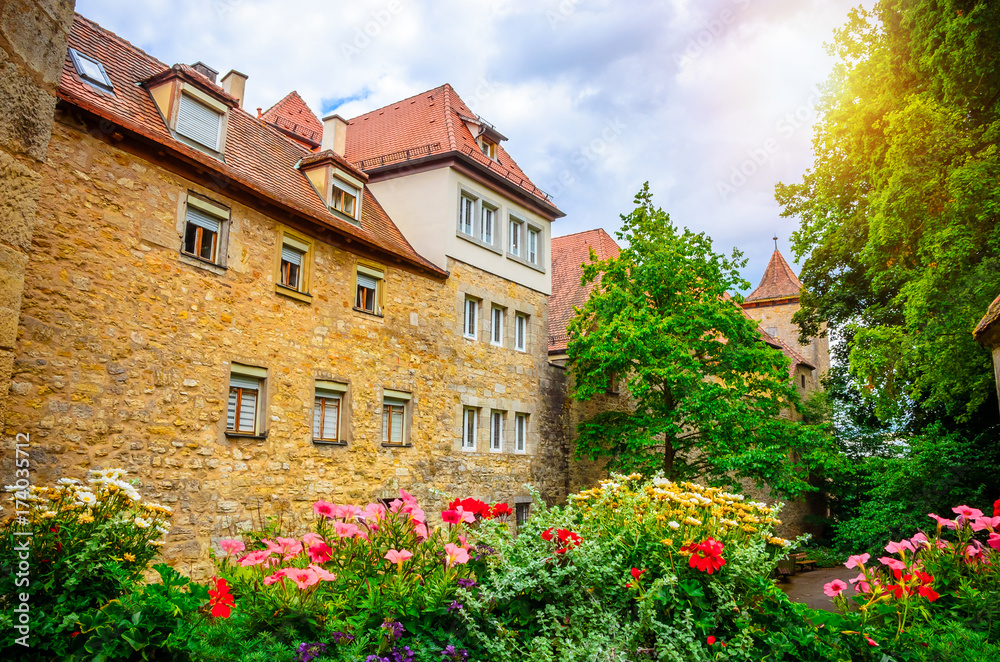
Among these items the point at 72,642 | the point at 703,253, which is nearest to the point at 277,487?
the point at 72,642

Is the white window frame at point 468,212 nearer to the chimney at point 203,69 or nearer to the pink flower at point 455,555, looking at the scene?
the chimney at point 203,69

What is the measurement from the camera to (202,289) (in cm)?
1091

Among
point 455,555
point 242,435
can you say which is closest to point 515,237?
point 242,435

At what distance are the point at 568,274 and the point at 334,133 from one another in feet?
32.2

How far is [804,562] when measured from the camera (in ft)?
89.2

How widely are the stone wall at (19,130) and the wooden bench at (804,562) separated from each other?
2847cm

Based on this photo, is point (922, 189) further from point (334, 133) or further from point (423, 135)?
point (334, 133)

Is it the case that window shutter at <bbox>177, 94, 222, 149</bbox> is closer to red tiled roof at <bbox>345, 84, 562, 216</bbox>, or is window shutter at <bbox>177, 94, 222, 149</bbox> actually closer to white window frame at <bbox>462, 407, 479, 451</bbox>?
red tiled roof at <bbox>345, 84, 562, 216</bbox>

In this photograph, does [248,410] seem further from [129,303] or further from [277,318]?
[129,303]

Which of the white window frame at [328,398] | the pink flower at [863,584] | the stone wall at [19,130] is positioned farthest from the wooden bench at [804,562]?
the stone wall at [19,130]

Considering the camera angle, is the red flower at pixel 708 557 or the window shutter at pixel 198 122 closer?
the red flower at pixel 708 557

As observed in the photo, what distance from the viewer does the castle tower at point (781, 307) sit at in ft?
142

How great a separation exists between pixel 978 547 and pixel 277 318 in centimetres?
1041

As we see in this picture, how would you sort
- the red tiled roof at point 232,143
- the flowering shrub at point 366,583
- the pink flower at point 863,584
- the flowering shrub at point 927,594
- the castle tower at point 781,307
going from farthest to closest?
the castle tower at point 781,307 < the red tiled roof at point 232,143 < the pink flower at point 863,584 < the flowering shrub at point 927,594 < the flowering shrub at point 366,583
